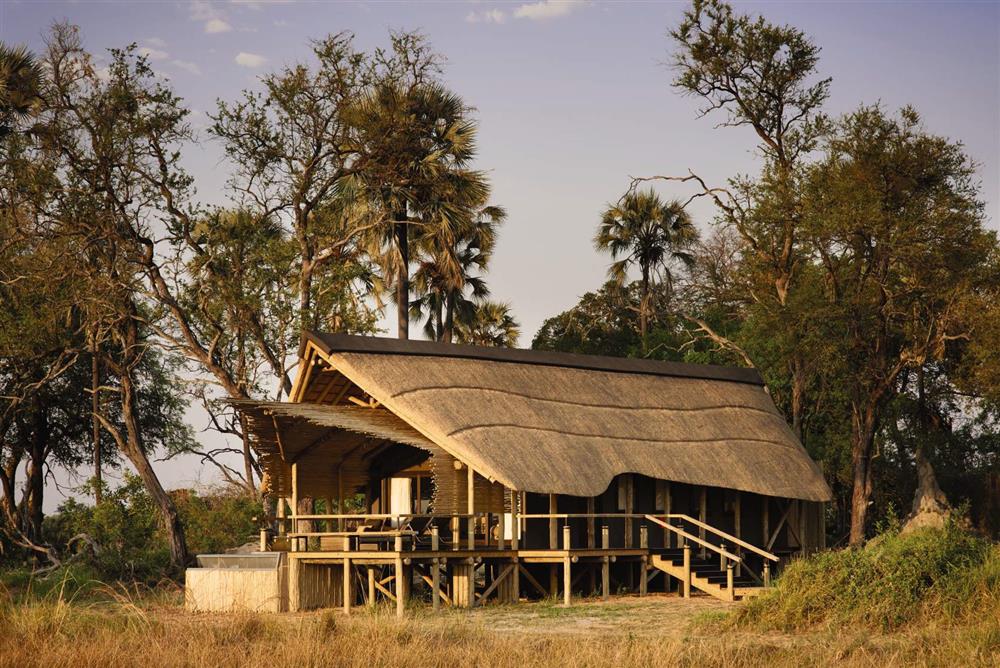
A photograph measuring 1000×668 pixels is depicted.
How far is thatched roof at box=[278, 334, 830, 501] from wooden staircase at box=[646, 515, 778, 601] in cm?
123

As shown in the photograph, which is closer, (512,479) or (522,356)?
(512,479)

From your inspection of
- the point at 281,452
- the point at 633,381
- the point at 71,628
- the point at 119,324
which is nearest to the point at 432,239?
the point at 119,324

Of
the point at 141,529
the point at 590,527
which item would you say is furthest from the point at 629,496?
the point at 141,529

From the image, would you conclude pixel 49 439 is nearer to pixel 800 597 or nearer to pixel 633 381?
pixel 633 381

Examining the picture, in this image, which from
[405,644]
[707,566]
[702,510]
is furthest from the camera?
[702,510]

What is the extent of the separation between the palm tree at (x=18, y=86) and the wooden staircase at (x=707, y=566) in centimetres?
1739

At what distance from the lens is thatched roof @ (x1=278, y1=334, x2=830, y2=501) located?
75.1 ft

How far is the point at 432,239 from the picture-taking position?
38125mm

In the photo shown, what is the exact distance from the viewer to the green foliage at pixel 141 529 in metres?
29.9

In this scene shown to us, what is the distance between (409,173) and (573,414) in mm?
11677

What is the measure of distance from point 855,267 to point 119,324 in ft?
59.8

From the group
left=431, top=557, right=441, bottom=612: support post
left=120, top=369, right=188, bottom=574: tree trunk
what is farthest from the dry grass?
left=120, top=369, right=188, bottom=574: tree trunk

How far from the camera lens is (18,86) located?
31484 millimetres

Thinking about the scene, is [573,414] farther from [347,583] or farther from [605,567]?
[347,583]
